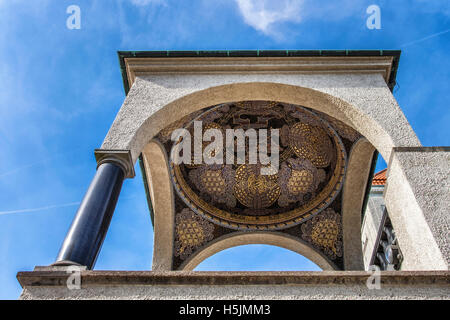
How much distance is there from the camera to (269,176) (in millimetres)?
8664

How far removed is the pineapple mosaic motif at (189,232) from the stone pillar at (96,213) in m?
3.86

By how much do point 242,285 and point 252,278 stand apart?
0.11m

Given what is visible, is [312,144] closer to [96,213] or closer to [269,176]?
[269,176]

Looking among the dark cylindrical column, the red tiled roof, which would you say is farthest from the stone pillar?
the red tiled roof

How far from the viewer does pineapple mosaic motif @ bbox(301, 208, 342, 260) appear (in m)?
8.02

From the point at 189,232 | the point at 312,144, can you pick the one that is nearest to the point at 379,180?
the point at 312,144

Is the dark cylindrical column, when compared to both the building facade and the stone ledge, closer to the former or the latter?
the building facade

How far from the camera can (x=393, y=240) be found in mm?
7750

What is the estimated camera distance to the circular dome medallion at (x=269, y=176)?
7.62m

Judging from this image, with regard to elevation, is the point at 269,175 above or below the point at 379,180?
below

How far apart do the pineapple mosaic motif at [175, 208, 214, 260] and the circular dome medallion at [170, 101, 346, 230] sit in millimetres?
186

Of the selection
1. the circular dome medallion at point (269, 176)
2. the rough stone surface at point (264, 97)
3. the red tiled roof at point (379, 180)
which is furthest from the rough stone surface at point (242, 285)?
the red tiled roof at point (379, 180)

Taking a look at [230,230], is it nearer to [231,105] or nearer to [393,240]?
[231,105]
